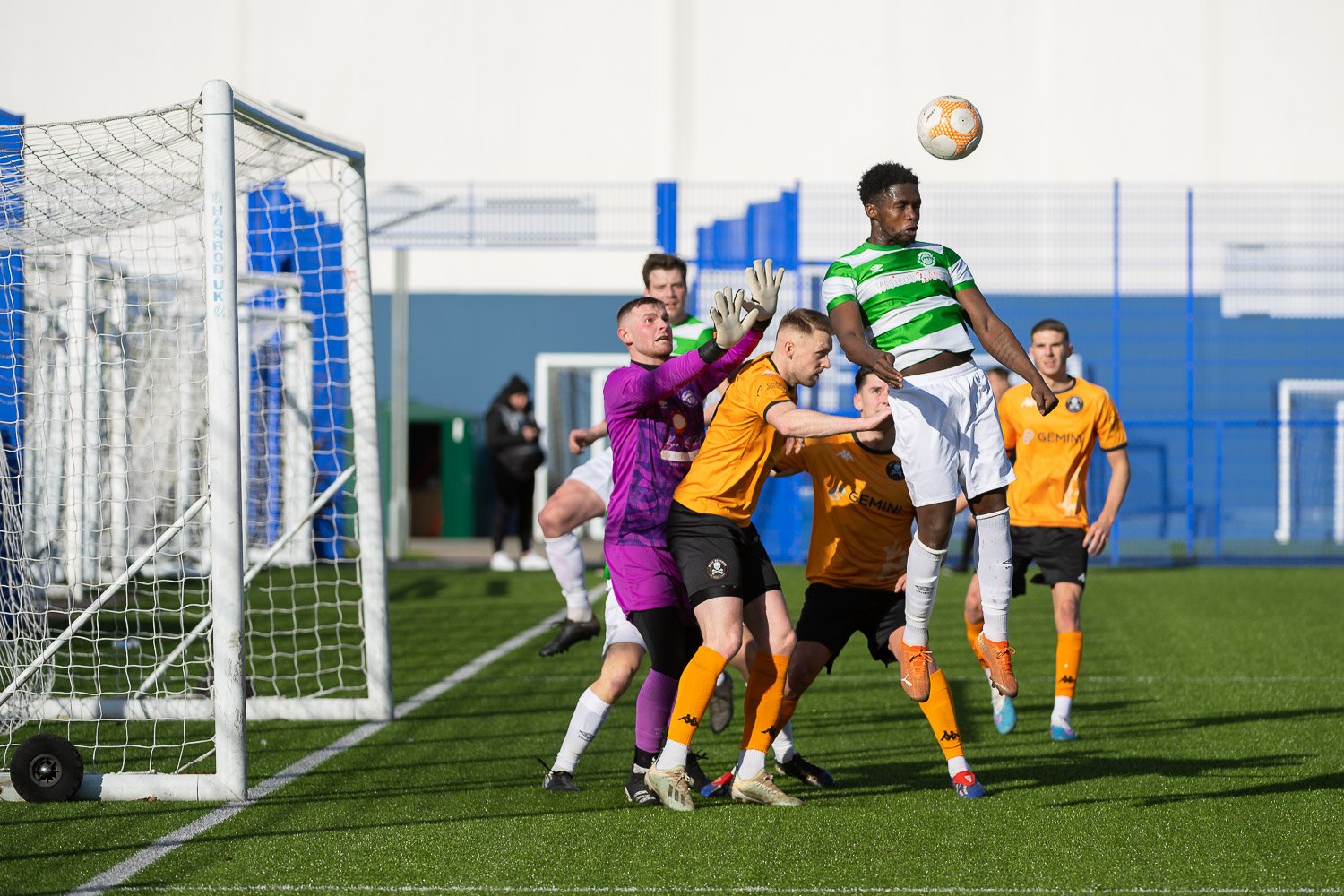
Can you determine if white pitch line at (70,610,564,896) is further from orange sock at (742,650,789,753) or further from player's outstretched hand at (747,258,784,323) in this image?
player's outstretched hand at (747,258,784,323)

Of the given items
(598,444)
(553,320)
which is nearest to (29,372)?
(598,444)

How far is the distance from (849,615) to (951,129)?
6.19 feet

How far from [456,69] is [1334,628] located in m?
17.3

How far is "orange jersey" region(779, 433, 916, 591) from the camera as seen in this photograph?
228 inches

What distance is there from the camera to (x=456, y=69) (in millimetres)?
24281

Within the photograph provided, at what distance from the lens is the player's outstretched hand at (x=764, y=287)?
5148 millimetres

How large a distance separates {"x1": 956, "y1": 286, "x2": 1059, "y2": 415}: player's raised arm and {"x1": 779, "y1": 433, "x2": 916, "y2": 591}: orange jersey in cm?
62

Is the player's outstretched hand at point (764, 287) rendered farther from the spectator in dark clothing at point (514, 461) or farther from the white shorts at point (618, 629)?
the spectator in dark clothing at point (514, 461)

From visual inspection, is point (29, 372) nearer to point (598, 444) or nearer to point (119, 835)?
point (119, 835)

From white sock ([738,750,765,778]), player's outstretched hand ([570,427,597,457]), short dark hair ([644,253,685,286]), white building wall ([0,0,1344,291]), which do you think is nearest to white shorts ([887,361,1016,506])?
white sock ([738,750,765,778])

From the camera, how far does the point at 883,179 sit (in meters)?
5.41

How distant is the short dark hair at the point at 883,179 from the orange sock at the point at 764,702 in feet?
5.55

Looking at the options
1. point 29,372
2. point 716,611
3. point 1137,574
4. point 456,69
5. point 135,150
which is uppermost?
point 456,69

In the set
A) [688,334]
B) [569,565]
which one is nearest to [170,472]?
[569,565]
